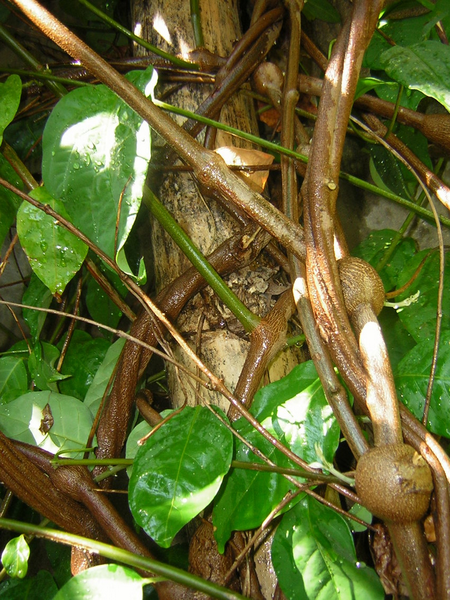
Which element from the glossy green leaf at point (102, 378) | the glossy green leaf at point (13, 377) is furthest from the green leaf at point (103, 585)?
the glossy green leaf at point (13, 377)

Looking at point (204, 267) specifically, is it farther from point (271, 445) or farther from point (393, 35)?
point (393, 35)

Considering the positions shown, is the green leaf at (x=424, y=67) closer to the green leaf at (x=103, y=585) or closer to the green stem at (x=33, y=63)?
the green stem at (x=33, y=63)

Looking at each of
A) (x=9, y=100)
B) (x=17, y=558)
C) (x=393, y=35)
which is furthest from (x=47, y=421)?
(x=393, y=35)

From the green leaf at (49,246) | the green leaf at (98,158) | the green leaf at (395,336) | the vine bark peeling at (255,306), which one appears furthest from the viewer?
the green leaf at (395,336)

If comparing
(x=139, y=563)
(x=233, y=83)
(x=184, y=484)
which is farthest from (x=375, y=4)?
(x=139, y=563)

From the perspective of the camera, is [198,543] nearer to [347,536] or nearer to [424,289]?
[347,536]
